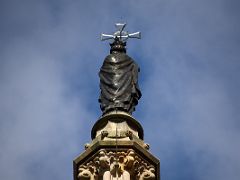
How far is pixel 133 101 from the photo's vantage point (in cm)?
2183

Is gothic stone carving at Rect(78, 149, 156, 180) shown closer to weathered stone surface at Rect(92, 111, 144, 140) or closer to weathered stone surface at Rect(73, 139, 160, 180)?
weathered stone surface at Rect(73, 139, 160, 180)

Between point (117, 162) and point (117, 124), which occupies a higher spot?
point (117, 124)

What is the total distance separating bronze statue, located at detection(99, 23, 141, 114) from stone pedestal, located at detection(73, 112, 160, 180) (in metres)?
1.35

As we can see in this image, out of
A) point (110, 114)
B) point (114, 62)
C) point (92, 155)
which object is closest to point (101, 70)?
point (114, 62)

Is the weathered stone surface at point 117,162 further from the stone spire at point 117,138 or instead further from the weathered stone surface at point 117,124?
the weathered stone surface at point 117,124

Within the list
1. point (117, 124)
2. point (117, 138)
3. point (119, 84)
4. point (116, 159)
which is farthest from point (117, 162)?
point (119, 84)

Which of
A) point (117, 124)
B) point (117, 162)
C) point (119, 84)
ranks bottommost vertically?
point (117, 162)

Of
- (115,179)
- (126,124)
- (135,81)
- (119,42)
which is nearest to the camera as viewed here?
(115,179)

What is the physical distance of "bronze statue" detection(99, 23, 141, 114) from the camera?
70.6 ft

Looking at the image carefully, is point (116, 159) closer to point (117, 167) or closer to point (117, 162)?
point (117, 162)

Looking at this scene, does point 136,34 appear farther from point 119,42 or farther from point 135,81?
point 135,81

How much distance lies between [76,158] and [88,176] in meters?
0.45

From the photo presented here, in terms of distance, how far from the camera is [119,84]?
22.1 meters

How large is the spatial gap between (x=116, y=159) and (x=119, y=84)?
9.96 feet
